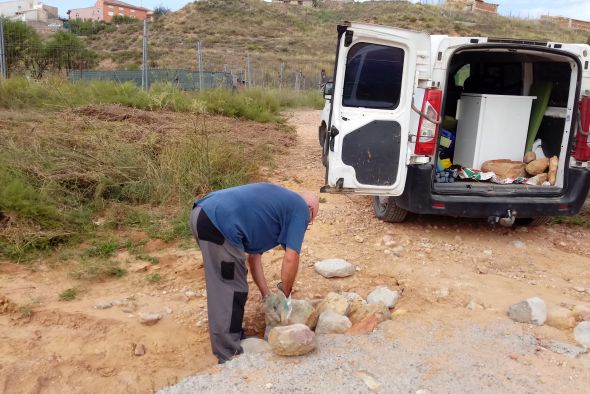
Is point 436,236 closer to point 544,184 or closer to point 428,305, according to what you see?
point 544,184

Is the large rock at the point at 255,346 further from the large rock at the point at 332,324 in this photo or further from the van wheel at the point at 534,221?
the van wheel at the point at 534,221

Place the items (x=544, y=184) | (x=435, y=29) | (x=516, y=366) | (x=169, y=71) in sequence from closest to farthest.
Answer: (x=516, y=366) → (x=544, y=184) → (x=169, y=71) → (x=435, y=29)

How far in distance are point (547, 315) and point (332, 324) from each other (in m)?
1.48

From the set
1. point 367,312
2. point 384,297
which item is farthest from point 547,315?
point 367,312

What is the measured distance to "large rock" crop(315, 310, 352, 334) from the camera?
11.2 ft

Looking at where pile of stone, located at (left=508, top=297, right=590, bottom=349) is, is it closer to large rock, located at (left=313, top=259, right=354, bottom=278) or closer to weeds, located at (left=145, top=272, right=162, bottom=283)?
A: large rock, located at (left=313, top=259, right=354, bottom=278)

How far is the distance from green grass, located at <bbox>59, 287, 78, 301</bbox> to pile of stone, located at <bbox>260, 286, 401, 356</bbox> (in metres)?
1.53

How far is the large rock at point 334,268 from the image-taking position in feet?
14.1

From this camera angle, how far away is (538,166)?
17.6 ft

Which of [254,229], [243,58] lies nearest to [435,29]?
[243,58]

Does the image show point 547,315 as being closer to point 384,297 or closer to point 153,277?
point 384,297

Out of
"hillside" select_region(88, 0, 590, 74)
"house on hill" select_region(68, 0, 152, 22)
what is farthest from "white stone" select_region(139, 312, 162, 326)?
"house on hill" select_region(68, 0, 152, 22)

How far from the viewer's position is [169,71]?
14383 mm

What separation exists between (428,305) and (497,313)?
0.47 m
